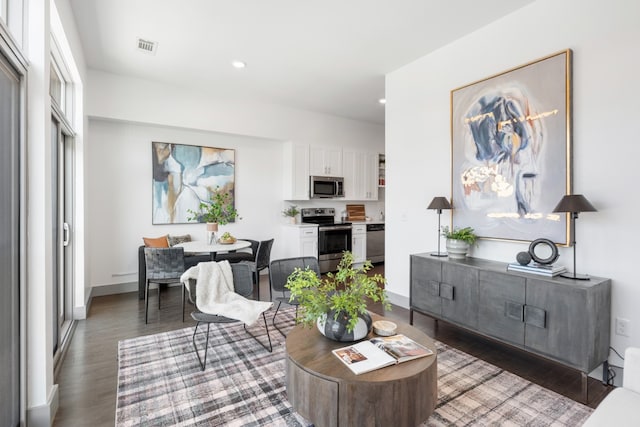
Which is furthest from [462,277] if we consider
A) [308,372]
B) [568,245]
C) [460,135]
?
[308,372]

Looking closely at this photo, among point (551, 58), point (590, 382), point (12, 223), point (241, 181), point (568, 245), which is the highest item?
point (551, 58)

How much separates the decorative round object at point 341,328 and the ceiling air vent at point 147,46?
346 cm

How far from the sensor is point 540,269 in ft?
8.24

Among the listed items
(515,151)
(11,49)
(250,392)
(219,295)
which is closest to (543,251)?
(515,151)

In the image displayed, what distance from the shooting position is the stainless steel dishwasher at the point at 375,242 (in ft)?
22.2

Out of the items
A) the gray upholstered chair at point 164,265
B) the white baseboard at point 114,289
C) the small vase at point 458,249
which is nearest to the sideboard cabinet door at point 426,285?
the small vase at point 458,249

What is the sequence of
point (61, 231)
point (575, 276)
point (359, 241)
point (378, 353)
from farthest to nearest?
point (359, 241), point (61, 231), point (575, 276), point (378, 353)

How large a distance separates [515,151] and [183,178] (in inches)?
177

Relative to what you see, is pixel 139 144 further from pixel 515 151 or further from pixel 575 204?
pixel 575 204

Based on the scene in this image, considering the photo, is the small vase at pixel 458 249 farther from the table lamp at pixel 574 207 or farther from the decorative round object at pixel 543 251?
the table lamp at pixel 574 207

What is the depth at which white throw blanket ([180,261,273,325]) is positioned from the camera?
2717mm

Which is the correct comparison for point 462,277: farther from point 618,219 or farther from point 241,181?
point 241,181

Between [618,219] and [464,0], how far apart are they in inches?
83.3

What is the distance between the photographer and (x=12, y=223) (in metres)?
1.75
